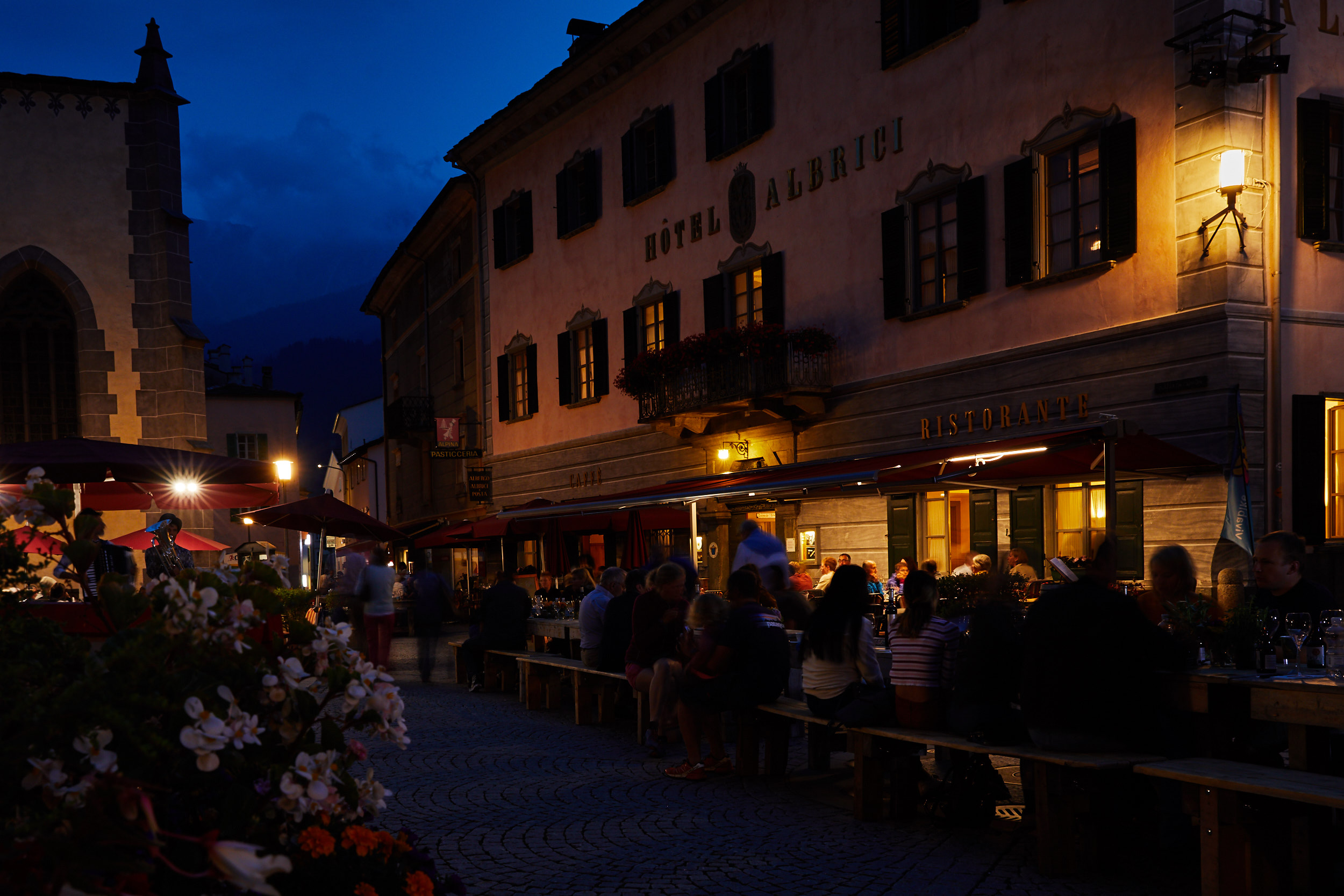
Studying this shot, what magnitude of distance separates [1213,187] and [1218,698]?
8.60 metres

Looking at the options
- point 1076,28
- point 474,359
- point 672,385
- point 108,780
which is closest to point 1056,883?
point 108,780

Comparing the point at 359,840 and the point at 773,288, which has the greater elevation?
the point at 773,288

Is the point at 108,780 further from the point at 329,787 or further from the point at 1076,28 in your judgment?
the point at 1076,28

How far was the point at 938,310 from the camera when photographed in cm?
1652

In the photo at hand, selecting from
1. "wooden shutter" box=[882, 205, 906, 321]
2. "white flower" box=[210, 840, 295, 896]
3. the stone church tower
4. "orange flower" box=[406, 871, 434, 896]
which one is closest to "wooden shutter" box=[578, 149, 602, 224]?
the stone church tower

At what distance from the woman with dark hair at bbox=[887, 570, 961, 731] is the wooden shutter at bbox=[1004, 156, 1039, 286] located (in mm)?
8399

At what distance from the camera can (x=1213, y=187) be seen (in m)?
13.1

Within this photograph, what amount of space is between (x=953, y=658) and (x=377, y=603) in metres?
10.3

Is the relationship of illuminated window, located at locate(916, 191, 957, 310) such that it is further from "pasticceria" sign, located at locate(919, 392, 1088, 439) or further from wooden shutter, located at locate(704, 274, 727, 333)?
wooden shutter, located at locate(704, 274, 727, 333)

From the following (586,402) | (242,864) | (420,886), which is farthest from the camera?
(586,402)

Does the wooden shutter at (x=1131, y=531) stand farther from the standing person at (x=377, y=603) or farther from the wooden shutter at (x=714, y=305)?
the standing person at (x=377, y=603)

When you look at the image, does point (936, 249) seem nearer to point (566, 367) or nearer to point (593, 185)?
point (593, 185)

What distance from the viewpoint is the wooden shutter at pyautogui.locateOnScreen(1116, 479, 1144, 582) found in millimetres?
13883

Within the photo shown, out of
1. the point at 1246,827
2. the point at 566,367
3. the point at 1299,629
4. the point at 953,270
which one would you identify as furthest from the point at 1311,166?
the point at 566,367
